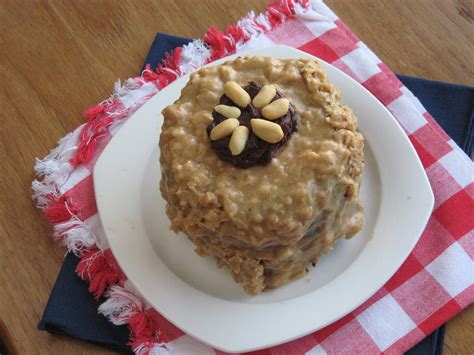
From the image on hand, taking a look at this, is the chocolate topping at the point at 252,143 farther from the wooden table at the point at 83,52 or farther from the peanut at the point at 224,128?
Result: the wooden table at the point at 83,52

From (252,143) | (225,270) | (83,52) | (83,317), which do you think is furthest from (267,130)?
(83,52)

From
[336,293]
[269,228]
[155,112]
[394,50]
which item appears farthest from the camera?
[394,50]

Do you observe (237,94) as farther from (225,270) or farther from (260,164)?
(225,270)

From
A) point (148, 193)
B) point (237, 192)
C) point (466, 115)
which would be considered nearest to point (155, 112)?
point (148, 193)

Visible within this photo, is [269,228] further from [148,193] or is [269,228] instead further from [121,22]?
[121,22]

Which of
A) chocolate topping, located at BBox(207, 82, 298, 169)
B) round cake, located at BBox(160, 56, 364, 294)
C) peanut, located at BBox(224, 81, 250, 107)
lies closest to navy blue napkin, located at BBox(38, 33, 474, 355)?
round cake, located at BBox(160, 56, 364, 294)

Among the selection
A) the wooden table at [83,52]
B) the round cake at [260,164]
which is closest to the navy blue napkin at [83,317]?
the wooden table at [83,52]
